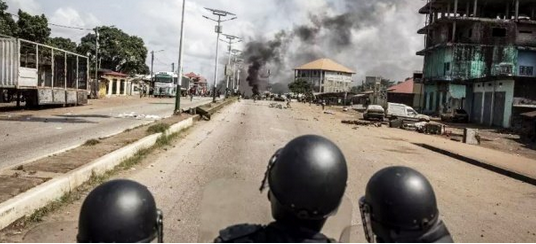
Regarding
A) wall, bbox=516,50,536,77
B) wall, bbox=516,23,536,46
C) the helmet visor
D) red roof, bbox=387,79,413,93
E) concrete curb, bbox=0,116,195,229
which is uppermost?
wall, bbox=516,23,536,46

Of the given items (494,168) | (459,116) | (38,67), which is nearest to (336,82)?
(459,116)

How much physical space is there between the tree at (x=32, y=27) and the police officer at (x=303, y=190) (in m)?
48.1

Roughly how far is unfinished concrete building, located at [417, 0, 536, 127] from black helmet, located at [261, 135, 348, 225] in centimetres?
4391

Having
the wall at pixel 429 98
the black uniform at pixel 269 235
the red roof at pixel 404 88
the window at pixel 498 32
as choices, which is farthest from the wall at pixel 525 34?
the black uniform at pixel 269 235

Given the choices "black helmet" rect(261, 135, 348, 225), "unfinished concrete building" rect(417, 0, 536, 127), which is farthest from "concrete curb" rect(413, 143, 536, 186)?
"unfinished concrete building" rect(417, 0, 536, 127)

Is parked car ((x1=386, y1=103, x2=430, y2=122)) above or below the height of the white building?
below

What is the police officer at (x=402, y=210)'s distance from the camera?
225cm

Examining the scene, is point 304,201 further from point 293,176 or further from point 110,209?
point 110,209

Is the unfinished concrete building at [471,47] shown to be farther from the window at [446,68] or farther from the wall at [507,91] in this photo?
the wall at [507,91]

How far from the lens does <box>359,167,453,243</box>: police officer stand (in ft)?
7.38

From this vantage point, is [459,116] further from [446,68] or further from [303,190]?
[303,190]

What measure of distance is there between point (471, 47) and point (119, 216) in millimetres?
56948

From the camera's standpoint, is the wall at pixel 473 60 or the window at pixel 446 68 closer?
the wall at pixel 473 60

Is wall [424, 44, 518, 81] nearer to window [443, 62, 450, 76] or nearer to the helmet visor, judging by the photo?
window [443, 62, 450, 76]
